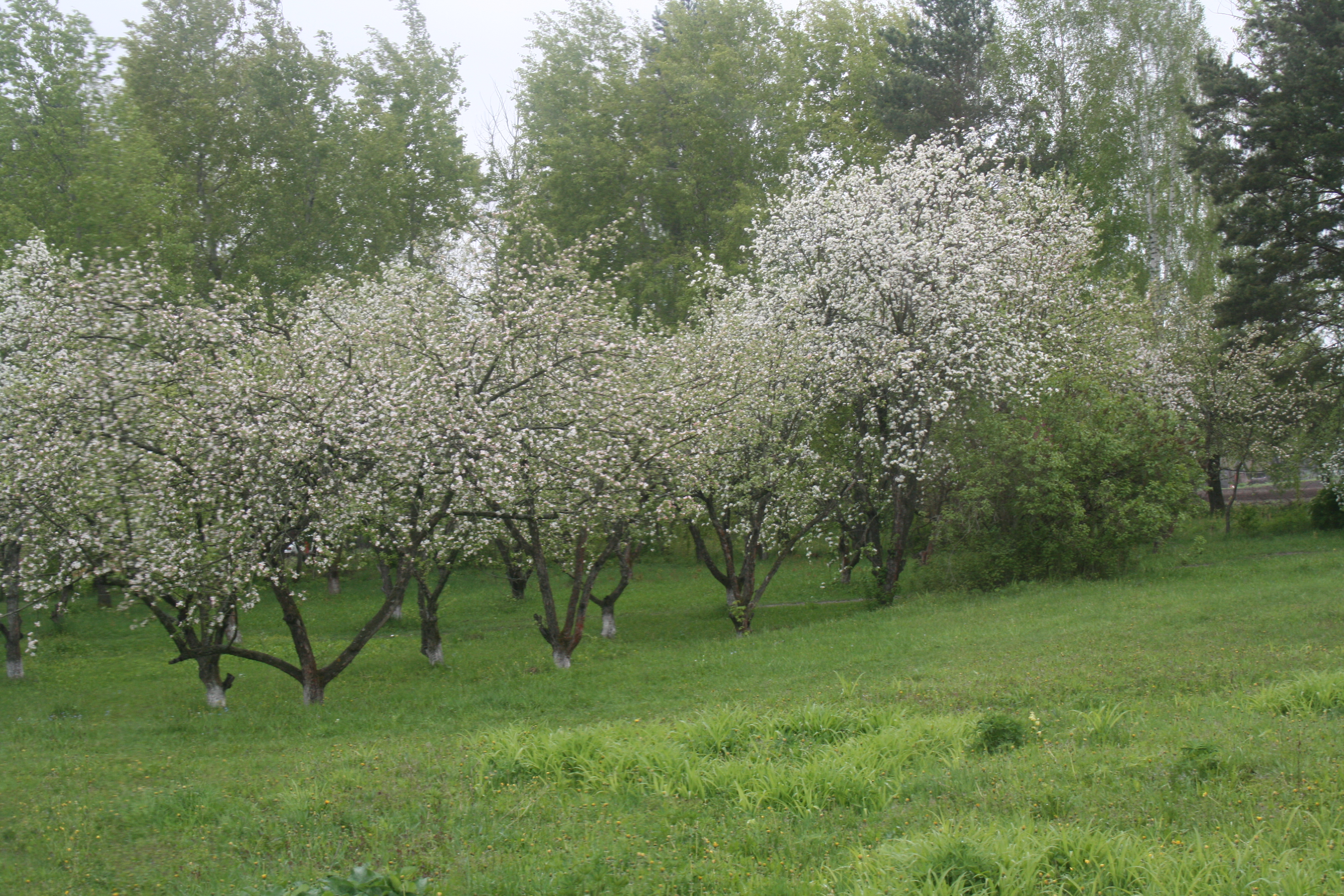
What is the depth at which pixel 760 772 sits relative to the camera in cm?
905

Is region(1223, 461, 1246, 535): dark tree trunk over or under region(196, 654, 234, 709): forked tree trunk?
over

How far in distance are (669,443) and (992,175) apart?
16433 mm

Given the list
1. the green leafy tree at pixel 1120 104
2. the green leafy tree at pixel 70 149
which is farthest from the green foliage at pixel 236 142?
the green leafy tree at pixel 1120 104

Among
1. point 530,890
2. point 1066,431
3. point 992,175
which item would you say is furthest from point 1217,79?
point 530,890

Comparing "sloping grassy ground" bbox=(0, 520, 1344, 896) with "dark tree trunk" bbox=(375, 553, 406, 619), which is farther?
"dark tree trunk" bbox=(375, 553, 406, 619)

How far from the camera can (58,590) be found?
1631 cm

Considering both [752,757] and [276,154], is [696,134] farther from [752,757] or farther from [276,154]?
[752,757]

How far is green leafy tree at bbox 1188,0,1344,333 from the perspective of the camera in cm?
2508

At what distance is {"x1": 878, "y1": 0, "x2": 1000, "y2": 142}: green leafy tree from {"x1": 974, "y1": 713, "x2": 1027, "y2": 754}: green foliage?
3116 centimetres

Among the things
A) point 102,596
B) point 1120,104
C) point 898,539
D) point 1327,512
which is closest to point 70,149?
point 102,596

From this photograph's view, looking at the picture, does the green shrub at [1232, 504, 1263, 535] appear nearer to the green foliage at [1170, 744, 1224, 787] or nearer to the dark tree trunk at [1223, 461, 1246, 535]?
the dark tree trunk at [1223, 461, 1246, 535]

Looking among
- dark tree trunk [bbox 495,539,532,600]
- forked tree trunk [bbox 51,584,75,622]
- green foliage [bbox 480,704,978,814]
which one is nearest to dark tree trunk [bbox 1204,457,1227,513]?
dark tree trunk [bbox 495,539,532,600]

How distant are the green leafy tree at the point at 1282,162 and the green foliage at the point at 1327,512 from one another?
9.41 metres

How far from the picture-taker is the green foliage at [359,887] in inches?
242
